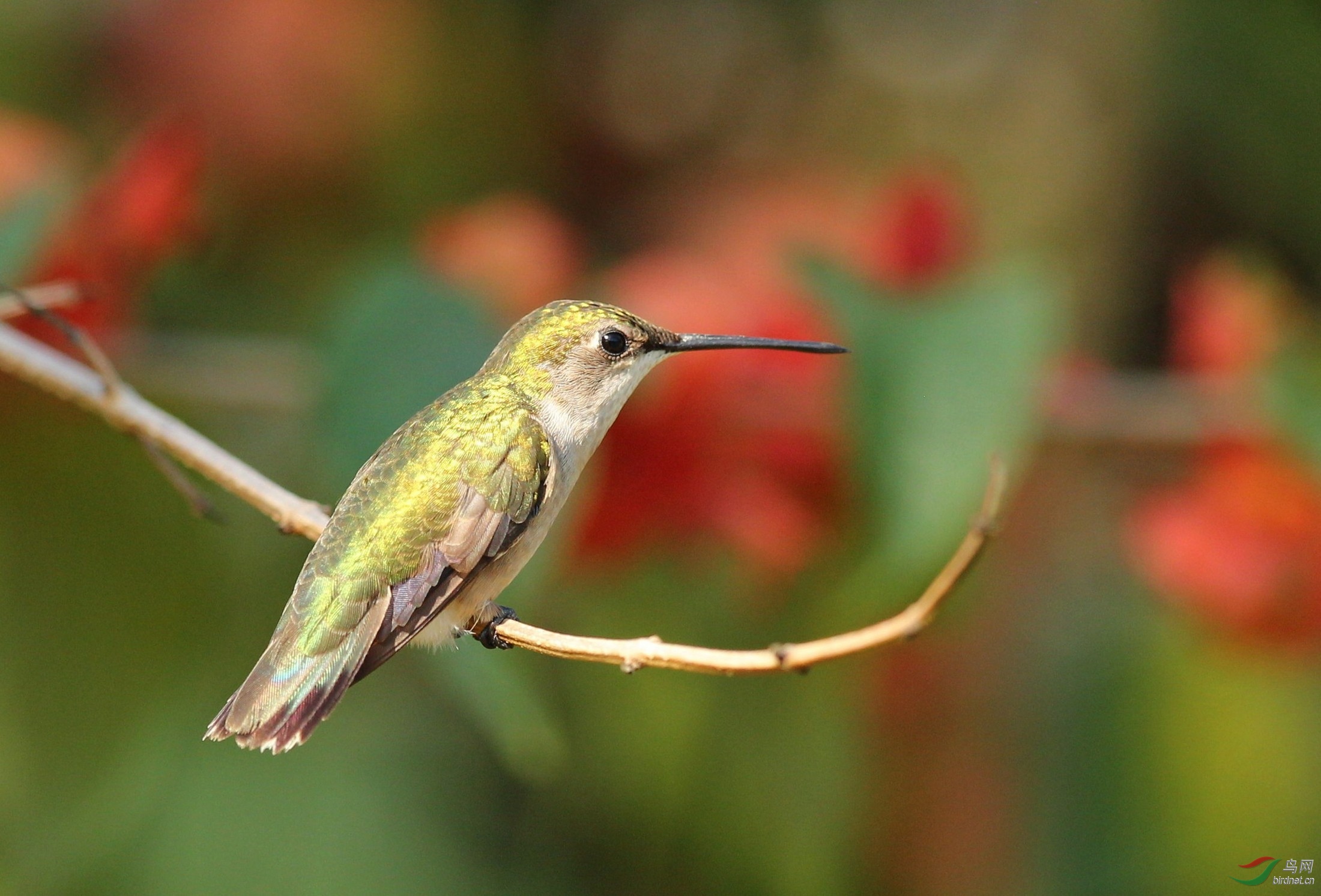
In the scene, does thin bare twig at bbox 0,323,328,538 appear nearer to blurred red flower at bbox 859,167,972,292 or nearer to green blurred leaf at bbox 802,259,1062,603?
green blurred leaf at bbox 802,259,1062,603

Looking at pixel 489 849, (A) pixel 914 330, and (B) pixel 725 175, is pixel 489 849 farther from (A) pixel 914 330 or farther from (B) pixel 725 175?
(B) pixel 725 175

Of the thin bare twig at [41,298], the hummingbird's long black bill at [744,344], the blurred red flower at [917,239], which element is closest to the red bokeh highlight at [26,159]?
the thin bare twig at [41,298]

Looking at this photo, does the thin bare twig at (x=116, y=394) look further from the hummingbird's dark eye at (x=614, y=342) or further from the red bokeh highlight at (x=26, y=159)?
the red bokeh highlight at (x=26, y=159)

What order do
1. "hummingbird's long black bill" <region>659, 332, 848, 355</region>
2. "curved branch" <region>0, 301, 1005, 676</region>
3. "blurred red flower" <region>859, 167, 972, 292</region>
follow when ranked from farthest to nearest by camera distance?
"blurred red flower" <region>859, 167, 972, 292</region>
"hummingbird's long black bill" <region>659, 332, 848, 355</region>
"curved branch" <region>0, 301, 1005, 676</region>

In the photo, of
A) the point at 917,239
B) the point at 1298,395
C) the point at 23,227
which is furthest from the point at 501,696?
the point at 1298,395

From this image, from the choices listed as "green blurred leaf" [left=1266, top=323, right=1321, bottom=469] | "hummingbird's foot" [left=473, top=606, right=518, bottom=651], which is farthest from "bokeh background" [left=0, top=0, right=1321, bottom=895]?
"hummingbird's foot" [left=473, top=606, right=518, bottom=651]
